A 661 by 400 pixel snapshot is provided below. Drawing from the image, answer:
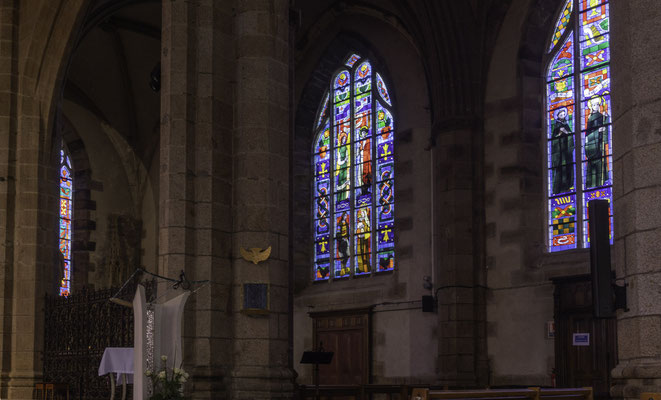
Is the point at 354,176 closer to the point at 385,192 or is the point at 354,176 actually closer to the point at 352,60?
the point at 385,192

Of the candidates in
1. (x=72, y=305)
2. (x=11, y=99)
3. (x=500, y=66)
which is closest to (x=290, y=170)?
(x=72, y=305)

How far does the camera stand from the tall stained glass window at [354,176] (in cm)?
2017

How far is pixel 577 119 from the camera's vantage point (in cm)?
1703

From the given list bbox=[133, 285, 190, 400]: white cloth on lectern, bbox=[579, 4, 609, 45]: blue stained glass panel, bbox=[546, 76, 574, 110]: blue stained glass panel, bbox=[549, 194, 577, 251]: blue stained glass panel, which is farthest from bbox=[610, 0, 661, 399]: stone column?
bbox=[546, 76, 574, 110]: blue stained glass panel

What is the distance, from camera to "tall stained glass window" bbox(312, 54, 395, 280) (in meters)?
20.2

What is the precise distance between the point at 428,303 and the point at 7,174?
26.1 feet

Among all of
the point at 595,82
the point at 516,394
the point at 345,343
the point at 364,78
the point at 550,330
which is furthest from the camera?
the point at 364,78

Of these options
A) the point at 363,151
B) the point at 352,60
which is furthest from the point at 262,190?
the point at 352,60

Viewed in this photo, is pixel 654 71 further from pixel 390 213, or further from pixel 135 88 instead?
pixel 135 88

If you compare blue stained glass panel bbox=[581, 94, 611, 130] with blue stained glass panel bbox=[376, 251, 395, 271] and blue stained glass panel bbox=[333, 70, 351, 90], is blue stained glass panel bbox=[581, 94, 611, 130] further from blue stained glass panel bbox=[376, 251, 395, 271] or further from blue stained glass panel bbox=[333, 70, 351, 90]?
blue stained glass panel bbox=[333, 70, 351, 90]

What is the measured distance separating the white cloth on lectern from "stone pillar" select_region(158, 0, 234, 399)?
0.56 m

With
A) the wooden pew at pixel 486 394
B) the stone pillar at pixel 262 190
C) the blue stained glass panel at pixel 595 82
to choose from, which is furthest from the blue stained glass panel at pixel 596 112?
the wooden pew at pixel 486 394

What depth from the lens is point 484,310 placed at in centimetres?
1742

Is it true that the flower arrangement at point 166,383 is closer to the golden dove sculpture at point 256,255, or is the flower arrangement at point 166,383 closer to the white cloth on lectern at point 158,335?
the white cloth on lectern at point 158,335
